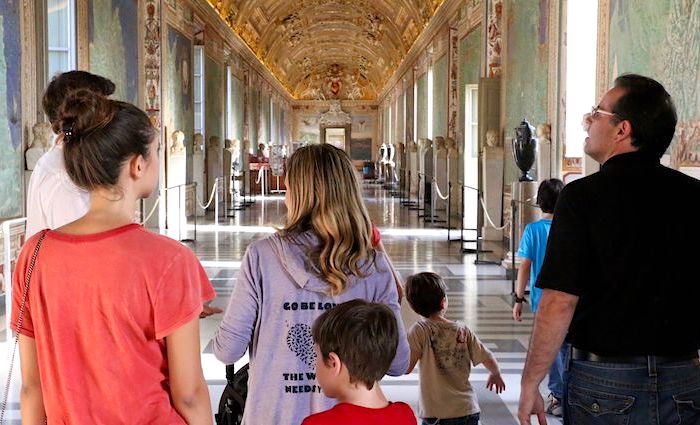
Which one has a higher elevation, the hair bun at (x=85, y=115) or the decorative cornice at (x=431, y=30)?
the decorative cornice at (x=431, y=30)

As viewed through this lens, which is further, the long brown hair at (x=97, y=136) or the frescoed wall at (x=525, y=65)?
the frescoed wall at (x=525, y=65)

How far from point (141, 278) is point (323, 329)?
1.68 feet

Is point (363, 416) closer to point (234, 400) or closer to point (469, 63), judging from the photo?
point (234, 400)

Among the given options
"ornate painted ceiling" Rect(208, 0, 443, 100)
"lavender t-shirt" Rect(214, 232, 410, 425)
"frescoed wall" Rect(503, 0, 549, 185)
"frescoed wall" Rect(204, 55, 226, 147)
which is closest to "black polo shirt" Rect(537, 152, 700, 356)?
"lavender t-shirt" Rect(214, 232, 410, 425)

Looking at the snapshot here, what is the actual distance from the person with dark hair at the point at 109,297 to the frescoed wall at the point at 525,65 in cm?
1263

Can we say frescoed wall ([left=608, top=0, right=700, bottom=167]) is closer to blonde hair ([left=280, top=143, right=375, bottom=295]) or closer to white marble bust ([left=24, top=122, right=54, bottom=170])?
blonde hair ([left=280, top=143, right=375, bottom=295])

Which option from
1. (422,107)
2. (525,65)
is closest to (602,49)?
(525,65)

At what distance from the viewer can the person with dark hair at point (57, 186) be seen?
11.1 ft

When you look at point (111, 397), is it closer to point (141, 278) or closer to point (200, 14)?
point (141, 278)

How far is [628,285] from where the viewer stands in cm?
281

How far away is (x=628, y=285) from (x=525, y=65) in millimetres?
13184

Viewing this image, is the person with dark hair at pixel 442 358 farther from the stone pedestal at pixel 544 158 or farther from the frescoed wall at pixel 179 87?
the frescoed wall at pixel 179 87

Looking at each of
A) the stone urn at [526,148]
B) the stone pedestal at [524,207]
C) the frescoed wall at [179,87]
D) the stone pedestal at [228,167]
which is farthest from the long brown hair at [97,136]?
the stone pedestal at [228,167]

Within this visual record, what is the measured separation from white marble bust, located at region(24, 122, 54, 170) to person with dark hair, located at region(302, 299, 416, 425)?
9.41 meters
